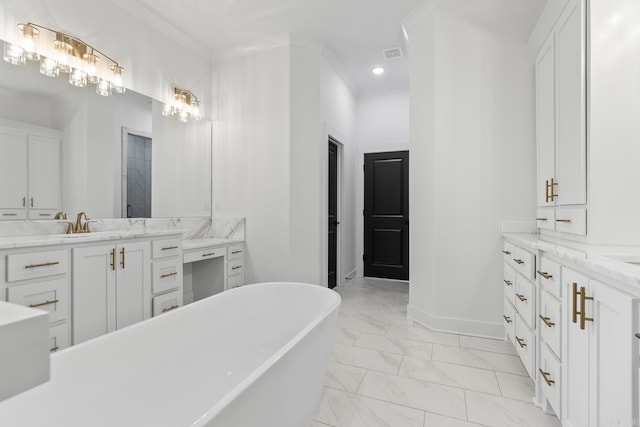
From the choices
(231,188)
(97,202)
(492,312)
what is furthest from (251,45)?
(492,312)

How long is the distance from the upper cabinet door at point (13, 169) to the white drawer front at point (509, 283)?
344 centimetres

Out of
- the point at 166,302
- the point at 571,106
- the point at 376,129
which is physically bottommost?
the point at 166,302

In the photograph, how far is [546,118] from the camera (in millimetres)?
2230

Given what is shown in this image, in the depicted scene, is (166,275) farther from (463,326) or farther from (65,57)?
(463,326)

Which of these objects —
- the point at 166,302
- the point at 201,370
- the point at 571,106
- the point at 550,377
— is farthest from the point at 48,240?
the point at 571,106

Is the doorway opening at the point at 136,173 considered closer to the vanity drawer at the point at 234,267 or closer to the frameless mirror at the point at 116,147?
the frameless mirror at the point at 116,147

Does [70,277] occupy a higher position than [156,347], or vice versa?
[70,277]

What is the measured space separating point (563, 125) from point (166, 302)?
3043 mm

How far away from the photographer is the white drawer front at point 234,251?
11.1 ft

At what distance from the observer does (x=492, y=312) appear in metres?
2.74

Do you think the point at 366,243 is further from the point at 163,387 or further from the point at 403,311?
the point at 163,387

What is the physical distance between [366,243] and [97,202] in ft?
11.9

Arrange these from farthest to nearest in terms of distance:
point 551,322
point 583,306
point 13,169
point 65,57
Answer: point 65,57
point 13,169
point 551,322
point 583,306

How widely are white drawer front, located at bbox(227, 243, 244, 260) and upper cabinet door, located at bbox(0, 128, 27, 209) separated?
169 cm
